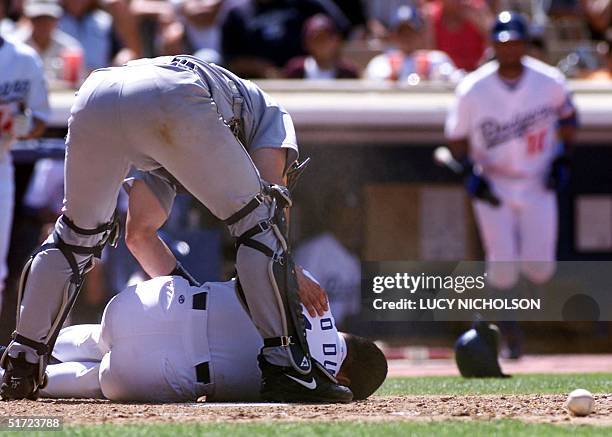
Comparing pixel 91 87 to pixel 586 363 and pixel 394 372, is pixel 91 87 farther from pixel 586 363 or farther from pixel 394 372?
pixel 586 363

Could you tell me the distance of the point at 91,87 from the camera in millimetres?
4734

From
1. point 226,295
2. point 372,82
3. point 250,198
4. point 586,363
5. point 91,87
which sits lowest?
point 586,363

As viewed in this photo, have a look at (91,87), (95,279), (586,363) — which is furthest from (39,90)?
(586,363)

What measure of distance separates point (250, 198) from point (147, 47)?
773 cm

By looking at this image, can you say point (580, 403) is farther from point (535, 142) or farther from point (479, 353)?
point (535, 142)

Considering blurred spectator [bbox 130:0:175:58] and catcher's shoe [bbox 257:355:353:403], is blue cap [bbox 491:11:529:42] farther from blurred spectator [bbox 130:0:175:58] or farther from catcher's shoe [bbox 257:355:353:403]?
catcher's shoe [bbox 257:355:353:403]

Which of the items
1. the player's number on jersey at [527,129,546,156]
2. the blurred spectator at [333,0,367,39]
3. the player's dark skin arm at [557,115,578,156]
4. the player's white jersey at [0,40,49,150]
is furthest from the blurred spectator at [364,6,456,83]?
the player's white jersey at [0,40,49,150]

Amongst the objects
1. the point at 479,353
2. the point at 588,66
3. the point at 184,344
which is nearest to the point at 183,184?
the point at 184,344

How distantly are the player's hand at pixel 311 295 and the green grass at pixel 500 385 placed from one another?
1.02 metres

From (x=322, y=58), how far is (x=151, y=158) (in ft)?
21.2

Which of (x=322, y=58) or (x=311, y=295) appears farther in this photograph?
(x=322, y=58)

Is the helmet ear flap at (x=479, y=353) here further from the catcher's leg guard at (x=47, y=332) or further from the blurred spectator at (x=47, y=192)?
the blurred spectator at (x=47, y=192)

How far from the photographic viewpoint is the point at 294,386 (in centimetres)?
468
